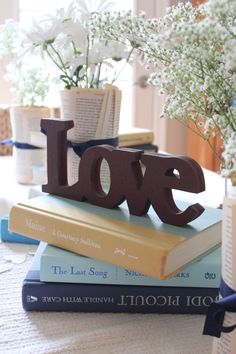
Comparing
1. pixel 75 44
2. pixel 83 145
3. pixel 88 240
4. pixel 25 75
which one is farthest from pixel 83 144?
pixel 25 75

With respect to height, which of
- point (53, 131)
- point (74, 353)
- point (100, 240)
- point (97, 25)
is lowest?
point (74, 353)

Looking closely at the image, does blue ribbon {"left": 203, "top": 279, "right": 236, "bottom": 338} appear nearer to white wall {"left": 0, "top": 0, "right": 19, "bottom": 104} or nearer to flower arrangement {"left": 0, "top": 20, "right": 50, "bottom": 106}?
flower arrangement {"left": 0, "top": 20, "right": 50, "bottom": 106}

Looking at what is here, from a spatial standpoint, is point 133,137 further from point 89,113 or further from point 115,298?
point 115,298

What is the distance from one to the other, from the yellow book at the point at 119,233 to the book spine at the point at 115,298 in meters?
0.04

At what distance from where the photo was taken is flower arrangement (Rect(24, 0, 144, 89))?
2.68 ft

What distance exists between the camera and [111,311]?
0.62m

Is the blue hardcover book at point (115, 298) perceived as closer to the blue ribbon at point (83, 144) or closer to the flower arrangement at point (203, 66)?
the flower arrangement at point (203, 66)

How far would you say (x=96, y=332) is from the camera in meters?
0.58

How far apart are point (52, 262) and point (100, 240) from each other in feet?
0.23

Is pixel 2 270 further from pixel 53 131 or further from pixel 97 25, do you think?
pixel 97 25

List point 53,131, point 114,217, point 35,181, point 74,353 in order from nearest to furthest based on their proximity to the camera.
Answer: point 74,353
point 114,217
point 53,131
point 35,181

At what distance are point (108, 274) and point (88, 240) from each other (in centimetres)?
5

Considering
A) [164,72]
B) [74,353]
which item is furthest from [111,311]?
[164,72]

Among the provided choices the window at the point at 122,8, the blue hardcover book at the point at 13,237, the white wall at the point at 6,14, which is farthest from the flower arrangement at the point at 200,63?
the white wall at the point at 6,14
